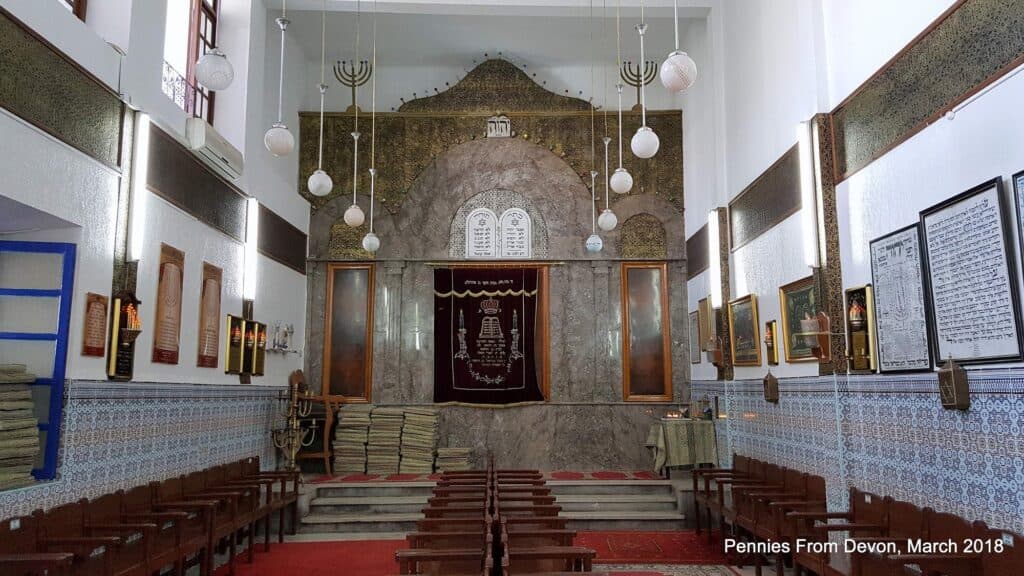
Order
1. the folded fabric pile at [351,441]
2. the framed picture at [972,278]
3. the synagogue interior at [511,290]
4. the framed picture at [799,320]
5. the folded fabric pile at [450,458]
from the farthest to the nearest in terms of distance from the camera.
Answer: the folded fabric pile at [450,458]
the folded fabric pile at [351,441]
the framed picture at [799,320]
the synagogue interior at [511,290]
the framed picture at [972,278]

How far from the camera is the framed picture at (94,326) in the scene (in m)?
4.64

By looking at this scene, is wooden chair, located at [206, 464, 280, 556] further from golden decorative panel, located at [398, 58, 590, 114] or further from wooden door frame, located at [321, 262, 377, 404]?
golden decorative panel, located at [398, 58, 590, 114]

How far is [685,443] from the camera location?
8.11m

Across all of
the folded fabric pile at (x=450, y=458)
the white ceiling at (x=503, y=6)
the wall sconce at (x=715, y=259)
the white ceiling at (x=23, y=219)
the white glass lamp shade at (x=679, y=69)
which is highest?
the white ceiling at (x=503, y=6)

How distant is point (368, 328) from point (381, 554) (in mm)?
4068

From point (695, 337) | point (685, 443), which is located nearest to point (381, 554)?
point (685, 443)

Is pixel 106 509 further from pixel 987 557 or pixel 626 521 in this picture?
pixel 987 557

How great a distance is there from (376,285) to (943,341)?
7109 mm

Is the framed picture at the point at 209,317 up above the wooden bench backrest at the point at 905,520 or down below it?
above

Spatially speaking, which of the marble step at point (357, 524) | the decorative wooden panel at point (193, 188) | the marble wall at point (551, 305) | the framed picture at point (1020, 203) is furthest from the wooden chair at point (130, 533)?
the marble wall at point (551, 305)

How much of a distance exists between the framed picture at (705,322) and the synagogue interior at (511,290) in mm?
88

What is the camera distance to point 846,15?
5.26m

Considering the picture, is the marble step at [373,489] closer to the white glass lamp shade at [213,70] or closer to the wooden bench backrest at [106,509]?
the wooden bench backrest at [106,509]

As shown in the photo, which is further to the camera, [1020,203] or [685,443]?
[685,443]
